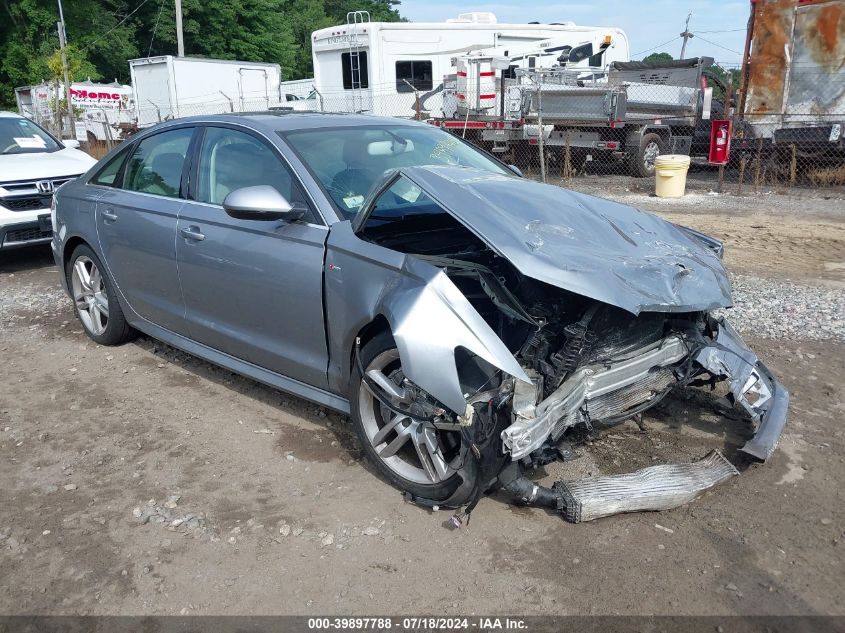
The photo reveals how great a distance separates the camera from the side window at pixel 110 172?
5.18 m

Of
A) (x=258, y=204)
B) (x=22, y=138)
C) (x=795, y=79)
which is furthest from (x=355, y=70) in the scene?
(x=258, y=204)

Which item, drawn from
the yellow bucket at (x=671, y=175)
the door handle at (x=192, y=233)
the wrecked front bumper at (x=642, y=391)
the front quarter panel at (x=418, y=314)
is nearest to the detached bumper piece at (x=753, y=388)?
the wrecked front bumper at (x=642, y=391)

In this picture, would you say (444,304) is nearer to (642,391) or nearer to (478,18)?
(642,391)

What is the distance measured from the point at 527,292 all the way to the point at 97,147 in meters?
23.5

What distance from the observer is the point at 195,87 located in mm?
24562

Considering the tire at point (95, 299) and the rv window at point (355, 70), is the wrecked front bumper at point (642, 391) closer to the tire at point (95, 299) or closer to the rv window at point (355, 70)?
the tire at point (95, 299)

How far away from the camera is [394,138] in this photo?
4.34 meters

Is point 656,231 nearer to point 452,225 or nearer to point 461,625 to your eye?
point 452,225

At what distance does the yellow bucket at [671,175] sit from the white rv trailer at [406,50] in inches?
300

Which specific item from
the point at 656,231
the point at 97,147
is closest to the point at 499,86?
the point at 656,231

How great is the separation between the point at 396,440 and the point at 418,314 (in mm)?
725

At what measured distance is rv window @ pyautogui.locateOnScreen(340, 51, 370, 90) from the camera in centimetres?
1917

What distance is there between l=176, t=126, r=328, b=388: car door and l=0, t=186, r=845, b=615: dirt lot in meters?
0.52

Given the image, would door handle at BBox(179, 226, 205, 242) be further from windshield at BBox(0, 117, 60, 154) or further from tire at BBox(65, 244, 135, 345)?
windshield at BBox(0, 117, 60, 154)
